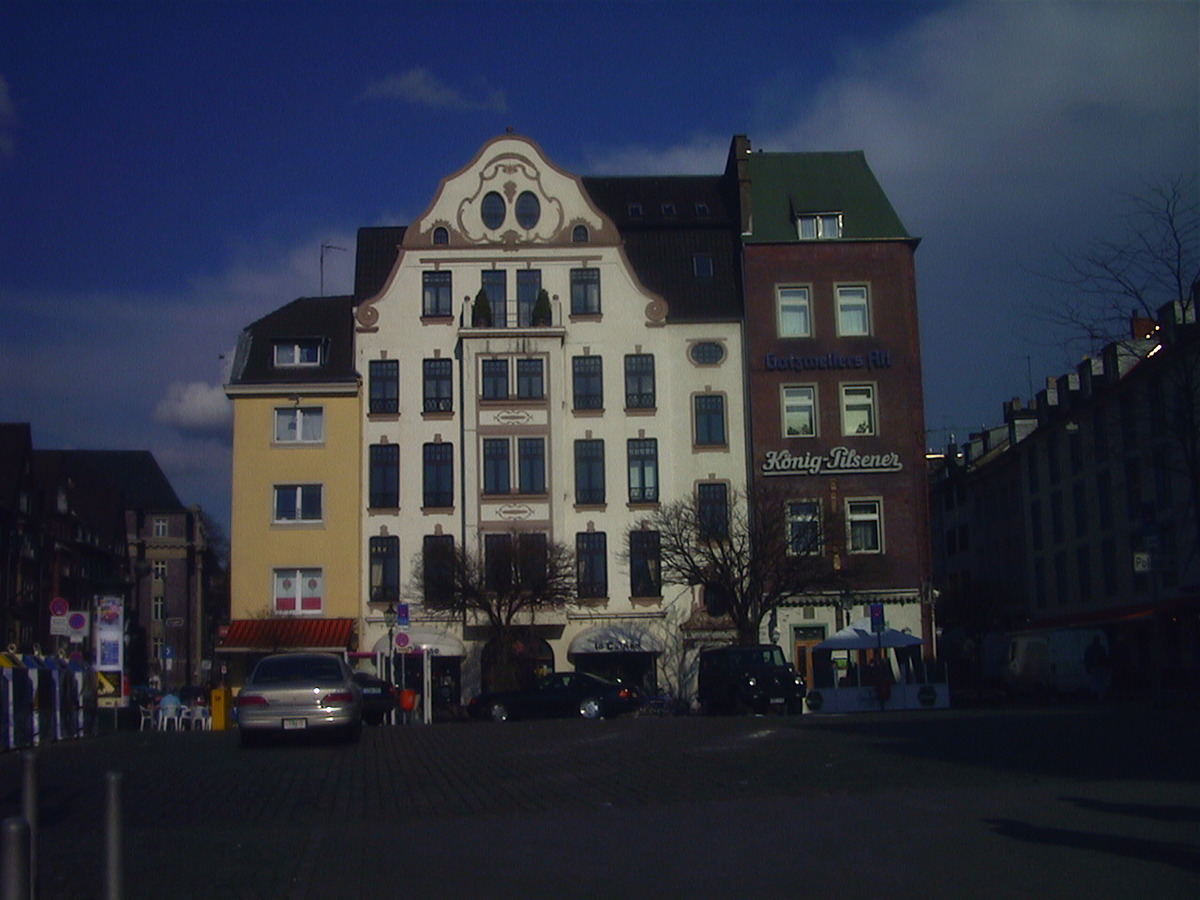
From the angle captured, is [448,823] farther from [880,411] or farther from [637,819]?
[880,411]

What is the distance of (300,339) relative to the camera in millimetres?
53562

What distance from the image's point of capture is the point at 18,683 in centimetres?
2602

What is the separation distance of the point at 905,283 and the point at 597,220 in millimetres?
11553

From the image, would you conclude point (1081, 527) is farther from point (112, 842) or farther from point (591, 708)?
point (112, 842)

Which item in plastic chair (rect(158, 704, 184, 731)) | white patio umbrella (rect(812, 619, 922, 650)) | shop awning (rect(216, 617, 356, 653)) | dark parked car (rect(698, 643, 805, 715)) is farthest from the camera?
shop awning (rect(216, 617, 356, 653))

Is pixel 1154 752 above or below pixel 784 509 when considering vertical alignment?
below

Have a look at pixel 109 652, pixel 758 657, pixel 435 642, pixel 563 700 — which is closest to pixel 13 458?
pixel 435 642

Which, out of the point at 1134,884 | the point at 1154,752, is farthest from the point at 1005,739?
the point at 1134,884

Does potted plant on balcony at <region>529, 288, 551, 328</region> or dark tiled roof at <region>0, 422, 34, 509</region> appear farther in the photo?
dark tiled roof at <region>0, 422, 34, 509</region>

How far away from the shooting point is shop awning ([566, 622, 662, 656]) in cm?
5103

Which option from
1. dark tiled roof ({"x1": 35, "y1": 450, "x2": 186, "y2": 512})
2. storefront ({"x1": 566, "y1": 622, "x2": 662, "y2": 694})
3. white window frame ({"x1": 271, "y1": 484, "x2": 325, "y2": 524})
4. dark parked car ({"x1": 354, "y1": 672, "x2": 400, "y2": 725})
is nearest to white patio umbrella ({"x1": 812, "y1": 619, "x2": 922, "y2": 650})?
storefront ({"x1": 566, "y1": 622, "x2": 662, "y2": 694})

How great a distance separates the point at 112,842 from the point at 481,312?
47.3m

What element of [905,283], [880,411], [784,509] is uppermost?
[905,283]

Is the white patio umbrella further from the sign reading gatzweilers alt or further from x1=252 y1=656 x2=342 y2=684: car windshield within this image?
x1=252 y1=656 x2=342 y2=684: car windshield
